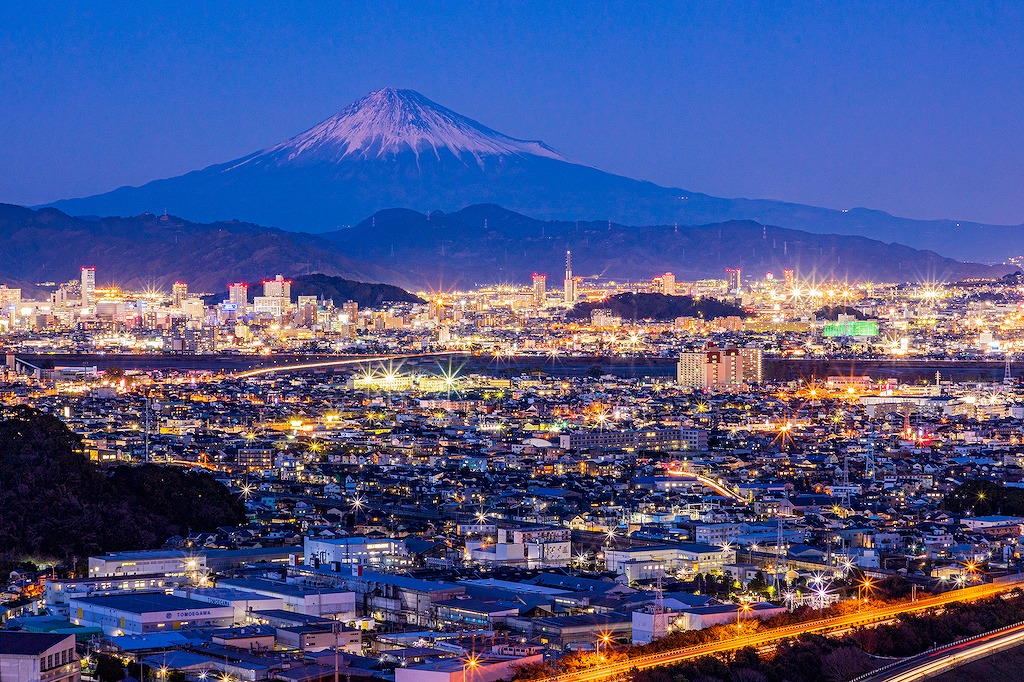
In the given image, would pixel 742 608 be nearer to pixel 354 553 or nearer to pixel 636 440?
pixel 354 553

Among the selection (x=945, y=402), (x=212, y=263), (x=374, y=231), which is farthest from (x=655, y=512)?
(x=374, y=231)

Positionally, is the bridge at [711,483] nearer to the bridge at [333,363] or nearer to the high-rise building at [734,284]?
the bridge at [333,363]

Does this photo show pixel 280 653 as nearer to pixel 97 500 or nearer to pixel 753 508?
pixel 97 500

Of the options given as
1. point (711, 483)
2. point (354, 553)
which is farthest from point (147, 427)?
point (354, 553)

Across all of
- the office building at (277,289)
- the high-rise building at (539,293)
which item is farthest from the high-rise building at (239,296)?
the high-rise building at (539,293)

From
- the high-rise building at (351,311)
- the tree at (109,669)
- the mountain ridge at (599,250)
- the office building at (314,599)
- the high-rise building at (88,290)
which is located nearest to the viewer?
the tree at (109,669)

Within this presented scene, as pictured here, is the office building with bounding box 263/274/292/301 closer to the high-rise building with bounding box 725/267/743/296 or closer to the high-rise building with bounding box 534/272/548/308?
the high-rise building with bounding box 534/272/548/308

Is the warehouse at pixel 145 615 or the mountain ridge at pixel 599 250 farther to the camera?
the mountain ridge at pixel 599 250

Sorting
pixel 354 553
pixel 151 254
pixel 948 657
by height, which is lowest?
pixel 948 657
